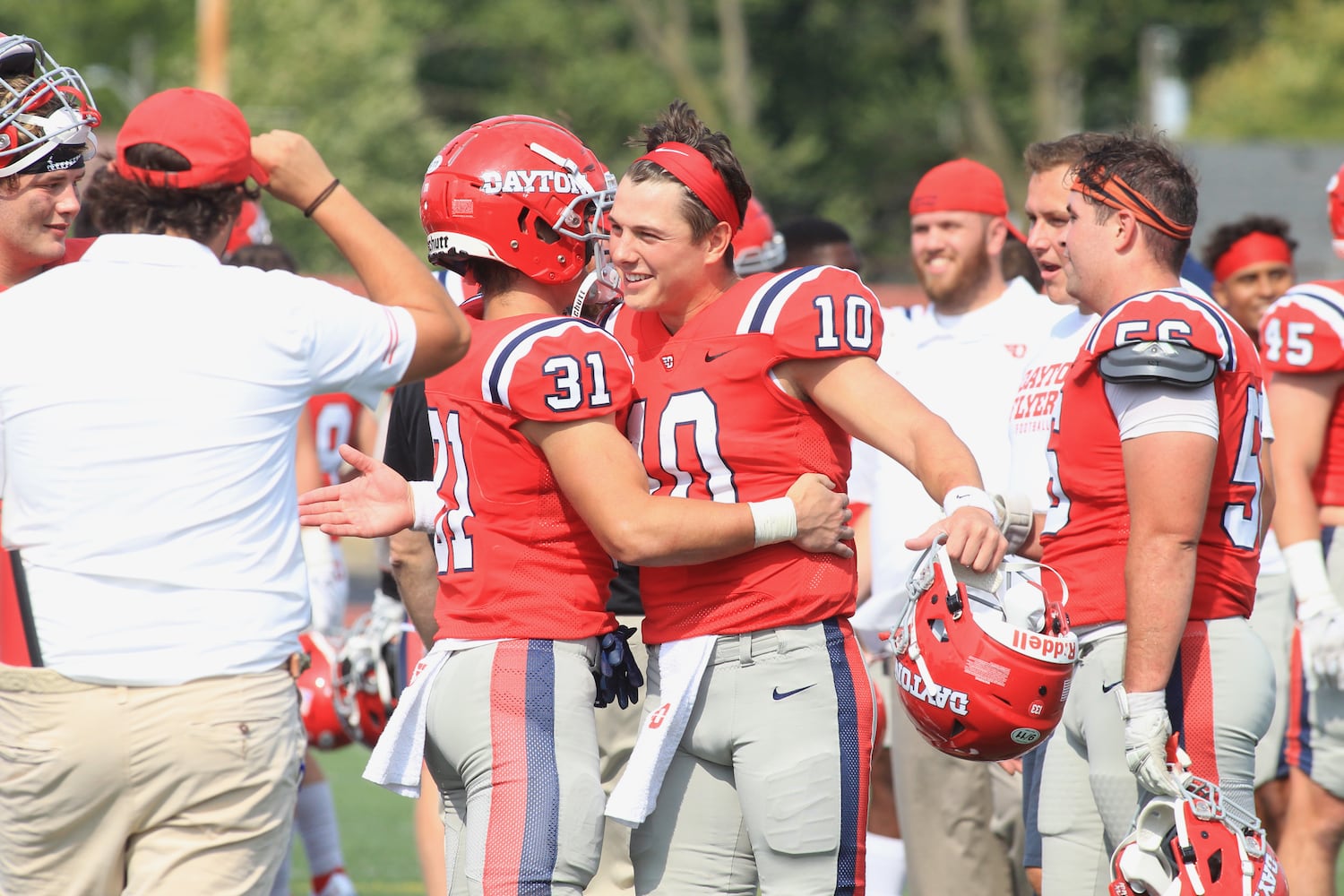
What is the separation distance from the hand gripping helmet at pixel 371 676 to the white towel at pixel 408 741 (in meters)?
1.68

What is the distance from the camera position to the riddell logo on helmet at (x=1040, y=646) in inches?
117

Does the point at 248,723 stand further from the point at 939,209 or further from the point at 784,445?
the point at 939,209

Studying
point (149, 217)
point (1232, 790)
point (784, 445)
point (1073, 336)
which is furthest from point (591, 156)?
point (1232, 790)

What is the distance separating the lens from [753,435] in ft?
10.6

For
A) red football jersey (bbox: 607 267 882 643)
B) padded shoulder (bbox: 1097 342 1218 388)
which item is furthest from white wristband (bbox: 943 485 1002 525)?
padded shoulder (bbox: 1097 342 1218 388)

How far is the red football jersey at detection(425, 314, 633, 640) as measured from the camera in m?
3.12

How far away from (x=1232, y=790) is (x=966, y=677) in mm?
764

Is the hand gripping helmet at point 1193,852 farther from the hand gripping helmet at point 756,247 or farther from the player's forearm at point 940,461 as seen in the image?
the hand gripping helmet at point 756,247

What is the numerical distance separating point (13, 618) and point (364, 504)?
0.81 m

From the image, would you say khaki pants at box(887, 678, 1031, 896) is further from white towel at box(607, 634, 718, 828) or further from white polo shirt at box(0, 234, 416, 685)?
white polo shirt at box(0, 234, 416, 685)

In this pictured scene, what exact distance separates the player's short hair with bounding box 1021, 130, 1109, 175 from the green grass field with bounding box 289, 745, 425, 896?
3.84 metres

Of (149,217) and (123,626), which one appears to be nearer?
(123,626)

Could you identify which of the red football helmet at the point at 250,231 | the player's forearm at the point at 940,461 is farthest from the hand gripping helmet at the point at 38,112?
the red football helmet at the point at 250,231

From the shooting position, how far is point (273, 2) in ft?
89.2
